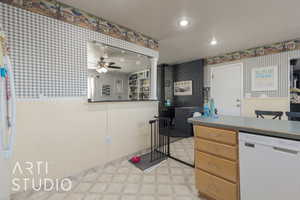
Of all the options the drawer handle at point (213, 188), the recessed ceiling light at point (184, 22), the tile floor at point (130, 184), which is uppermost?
the recessed ceiling light at point (184, 22)

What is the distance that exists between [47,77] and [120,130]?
1323 millimetres

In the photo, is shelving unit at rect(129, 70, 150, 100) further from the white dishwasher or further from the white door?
the white door

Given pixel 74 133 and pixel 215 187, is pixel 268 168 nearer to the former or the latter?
pixel 215 187

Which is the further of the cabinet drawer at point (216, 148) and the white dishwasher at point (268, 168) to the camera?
the cabinet drawer at point (216, 148)

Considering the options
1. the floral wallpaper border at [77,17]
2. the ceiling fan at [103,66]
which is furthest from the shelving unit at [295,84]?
the ceiling fan at [103,66]

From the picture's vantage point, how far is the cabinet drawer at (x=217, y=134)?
127cm

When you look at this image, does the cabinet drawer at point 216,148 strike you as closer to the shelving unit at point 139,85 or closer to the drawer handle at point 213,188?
the drawer handle at point 213,188

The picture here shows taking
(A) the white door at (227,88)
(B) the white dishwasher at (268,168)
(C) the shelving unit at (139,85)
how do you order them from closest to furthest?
1. (B) the white dishwasher at (268,168)
2. (C) the shelving unit at (139,85)
3. (A) the white door at (227,88)

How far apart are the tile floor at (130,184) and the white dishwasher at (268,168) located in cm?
63

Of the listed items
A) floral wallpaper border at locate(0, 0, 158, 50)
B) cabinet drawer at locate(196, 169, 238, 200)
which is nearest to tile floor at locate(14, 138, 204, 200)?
cabinet drawer at locate(196, 169, 238, 200)

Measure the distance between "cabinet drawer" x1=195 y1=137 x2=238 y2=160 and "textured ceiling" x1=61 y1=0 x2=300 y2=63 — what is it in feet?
5.77

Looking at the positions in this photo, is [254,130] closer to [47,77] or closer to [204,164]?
[204,164]

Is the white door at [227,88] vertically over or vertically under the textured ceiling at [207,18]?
under

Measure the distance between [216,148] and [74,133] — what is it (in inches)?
70.5
